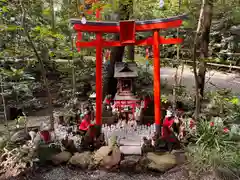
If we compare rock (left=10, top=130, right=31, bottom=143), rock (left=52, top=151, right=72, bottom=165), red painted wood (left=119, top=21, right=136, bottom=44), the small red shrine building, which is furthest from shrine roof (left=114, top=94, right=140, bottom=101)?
rock (left=10, top=130, right=31, bottom=143)

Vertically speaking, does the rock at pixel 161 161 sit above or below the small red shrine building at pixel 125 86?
below

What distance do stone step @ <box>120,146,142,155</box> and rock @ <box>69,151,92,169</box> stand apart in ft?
2.33

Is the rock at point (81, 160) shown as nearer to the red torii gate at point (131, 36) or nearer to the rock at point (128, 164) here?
the rock at point (128, 164)

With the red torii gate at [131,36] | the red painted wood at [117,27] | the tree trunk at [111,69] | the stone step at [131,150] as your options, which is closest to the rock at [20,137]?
the red torii gate at [131,36]

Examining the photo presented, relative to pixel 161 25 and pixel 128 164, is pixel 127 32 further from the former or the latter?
pixel 128 164

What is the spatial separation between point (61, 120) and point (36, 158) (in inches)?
82.1

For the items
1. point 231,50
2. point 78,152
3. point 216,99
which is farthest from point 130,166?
point 231,50

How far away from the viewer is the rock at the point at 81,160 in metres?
3.98

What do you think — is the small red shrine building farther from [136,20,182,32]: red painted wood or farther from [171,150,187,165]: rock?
[171,150,187,165]: rock

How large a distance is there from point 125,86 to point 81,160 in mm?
2460

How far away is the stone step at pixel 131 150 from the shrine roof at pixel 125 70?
6.50 ft

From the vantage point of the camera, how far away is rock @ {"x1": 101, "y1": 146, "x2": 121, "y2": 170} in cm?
391

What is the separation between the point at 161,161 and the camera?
3875 millimetres

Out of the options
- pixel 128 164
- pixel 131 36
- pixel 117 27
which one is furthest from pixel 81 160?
pixel 117 27
